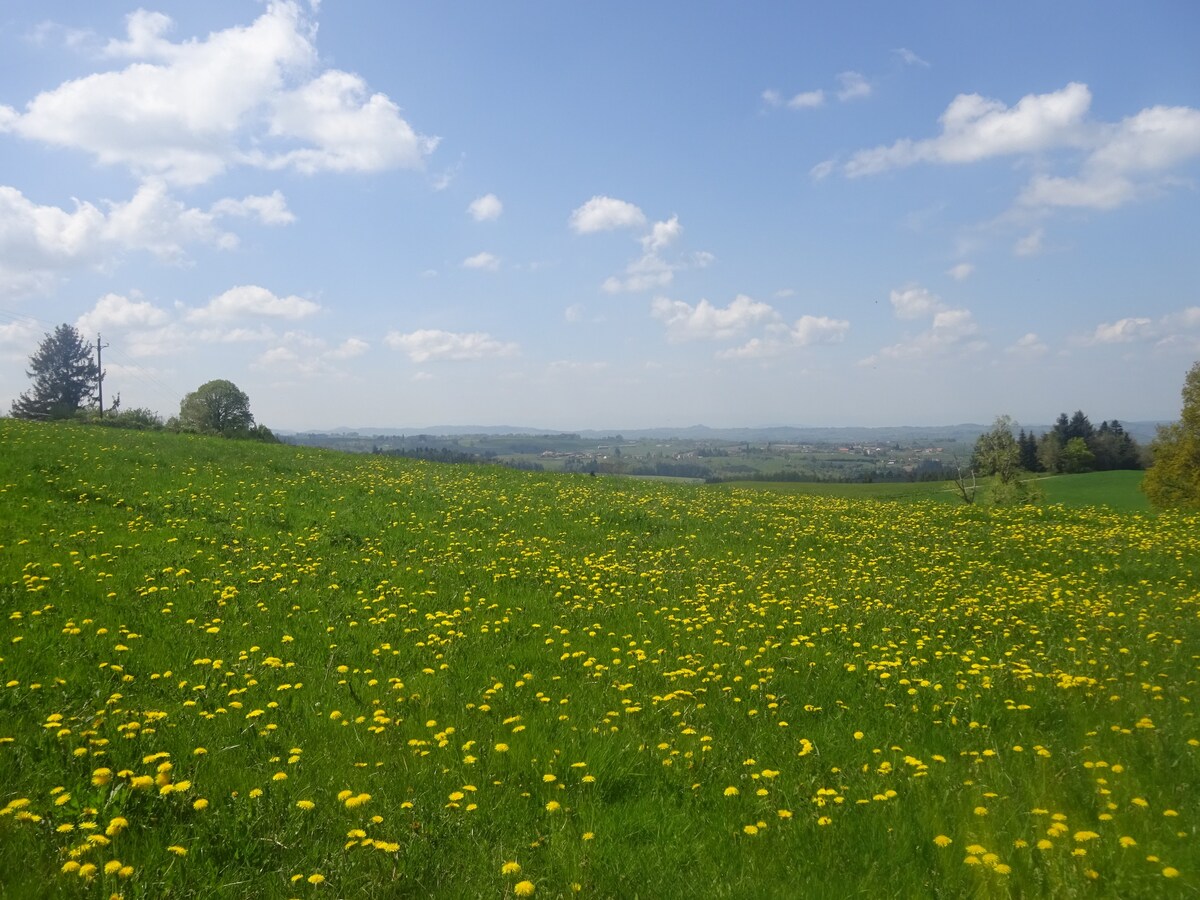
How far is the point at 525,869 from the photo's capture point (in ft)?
12.9

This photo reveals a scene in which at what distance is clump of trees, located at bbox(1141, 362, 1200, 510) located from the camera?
32969 mm

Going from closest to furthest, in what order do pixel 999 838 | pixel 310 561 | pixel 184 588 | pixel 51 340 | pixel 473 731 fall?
1. pixel 999 838
2. pixel 473 731
3. pixel 184 588
4. pixel 310 561
5. pixel 51 340

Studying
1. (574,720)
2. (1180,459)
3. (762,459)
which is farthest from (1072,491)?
(762,459)

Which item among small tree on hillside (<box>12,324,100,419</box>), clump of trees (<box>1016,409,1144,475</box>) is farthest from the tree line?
clump of trees (<box>1016,409,1144,475</box>)

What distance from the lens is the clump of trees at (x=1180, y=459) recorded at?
32969mm

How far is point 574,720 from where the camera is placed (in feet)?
19.6

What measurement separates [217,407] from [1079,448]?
98.4 m

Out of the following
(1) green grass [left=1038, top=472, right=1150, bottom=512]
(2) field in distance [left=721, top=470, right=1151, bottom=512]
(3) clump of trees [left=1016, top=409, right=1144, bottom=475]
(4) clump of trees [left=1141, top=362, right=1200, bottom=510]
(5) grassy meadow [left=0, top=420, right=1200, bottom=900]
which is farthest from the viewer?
(3) clump of trees [left=1016, top=409, right=1144, bottom=475]

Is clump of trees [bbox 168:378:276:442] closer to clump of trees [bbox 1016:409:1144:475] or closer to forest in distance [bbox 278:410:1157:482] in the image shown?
forest in distance [bbox 278:410:1157:482]

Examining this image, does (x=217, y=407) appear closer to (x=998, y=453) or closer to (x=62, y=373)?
(x=62, y=373)

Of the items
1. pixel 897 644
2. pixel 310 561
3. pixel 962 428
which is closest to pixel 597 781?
pixel 897 644

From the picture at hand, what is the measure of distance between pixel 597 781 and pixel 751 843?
47.0 inches

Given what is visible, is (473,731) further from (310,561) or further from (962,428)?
(962,428)

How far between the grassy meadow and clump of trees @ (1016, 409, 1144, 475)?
8746cm
